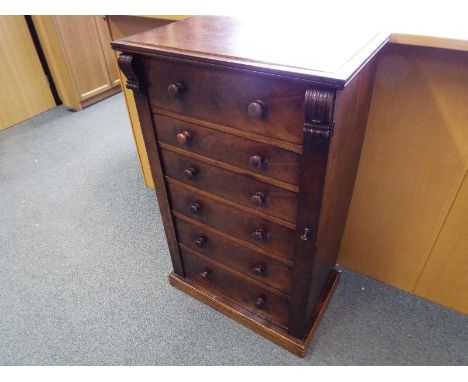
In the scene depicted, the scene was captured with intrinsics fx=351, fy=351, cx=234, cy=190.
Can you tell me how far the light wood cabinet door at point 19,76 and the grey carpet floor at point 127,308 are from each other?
0.91 meters

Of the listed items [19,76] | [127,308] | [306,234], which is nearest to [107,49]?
[19,76]

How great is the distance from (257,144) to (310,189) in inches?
6.3

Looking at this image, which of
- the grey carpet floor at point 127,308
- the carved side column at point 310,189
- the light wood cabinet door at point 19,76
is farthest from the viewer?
the light wood cabinet door at point 19,76

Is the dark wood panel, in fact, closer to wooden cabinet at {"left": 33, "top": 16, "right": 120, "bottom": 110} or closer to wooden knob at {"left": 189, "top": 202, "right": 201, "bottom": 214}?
wooden knob at {"left": 189, "top": 202, "right": 201, "bottom": 214}

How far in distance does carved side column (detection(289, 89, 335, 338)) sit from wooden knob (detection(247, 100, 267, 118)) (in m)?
0.10

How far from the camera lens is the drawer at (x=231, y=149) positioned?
81 centimetres

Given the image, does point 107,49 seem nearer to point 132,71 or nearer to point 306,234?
point 132,71

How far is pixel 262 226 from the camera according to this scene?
0.97 meters

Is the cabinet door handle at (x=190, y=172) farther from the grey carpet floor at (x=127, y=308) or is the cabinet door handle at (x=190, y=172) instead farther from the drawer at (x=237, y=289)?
the grey carpet floor at (x=127, y=308)

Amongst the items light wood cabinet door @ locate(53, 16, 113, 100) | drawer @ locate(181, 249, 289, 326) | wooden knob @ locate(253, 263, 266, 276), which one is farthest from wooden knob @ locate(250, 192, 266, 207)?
light wood cabinet door @ locate(53, 16, 113, 100)

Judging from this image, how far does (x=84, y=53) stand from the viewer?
2717mm

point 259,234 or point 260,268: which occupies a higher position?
point 259,234

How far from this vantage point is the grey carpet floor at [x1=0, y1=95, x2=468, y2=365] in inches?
47.7

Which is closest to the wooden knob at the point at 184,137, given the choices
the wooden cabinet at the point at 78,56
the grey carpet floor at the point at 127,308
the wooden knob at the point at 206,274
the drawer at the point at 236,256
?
the drawer at the point at 236,256
